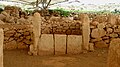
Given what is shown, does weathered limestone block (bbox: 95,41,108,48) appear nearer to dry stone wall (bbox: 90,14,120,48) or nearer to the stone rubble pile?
dry stone wall (bbox: 90,14,120,48)

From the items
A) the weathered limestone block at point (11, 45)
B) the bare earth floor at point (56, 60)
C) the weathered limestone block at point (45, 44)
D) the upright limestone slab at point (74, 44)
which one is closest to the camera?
the bare earth floor at point (56, 60)

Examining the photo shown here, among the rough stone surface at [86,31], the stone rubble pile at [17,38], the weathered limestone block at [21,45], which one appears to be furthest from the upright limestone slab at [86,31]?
the weathered limestone block at [21,45]

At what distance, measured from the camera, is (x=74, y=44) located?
717 centimetres

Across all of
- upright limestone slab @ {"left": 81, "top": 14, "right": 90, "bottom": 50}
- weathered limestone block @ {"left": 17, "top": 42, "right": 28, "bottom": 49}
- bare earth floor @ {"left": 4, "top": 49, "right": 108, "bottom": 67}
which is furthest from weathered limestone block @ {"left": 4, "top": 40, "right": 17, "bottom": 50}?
upright limestone slab @ {"left": 81, "top": 14, "right": 90, "bottom": 50}

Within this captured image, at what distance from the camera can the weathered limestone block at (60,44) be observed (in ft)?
23.2

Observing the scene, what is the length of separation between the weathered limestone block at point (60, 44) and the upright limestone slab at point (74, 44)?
5.8 inches

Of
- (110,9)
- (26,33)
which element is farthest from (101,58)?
(110,9)

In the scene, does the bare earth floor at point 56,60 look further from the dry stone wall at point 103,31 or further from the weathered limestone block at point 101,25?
the weathered limestone block at point 101,25

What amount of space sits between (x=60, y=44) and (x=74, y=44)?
16.2 inches

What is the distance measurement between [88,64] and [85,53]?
1.02 meters

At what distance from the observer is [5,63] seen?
6.23 metres

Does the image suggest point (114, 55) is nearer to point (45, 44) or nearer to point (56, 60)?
point (56, 60)

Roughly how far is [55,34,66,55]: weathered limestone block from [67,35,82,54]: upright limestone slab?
148mm

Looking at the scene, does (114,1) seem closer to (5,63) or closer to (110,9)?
(110,9)
